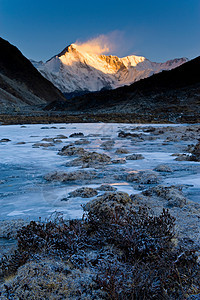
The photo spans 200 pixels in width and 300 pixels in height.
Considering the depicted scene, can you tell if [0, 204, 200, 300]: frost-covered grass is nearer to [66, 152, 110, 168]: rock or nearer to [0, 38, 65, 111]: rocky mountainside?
[66, 152, 110, 168]: rock

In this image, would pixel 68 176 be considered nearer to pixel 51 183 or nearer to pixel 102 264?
pixel 51 183

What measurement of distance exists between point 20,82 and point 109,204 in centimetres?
10230

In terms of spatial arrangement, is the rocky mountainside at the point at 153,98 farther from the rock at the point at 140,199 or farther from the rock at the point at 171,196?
the rock at the point at 140,199

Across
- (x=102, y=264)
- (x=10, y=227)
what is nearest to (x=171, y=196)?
(x=102, y=264)

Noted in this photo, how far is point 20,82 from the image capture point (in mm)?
96312

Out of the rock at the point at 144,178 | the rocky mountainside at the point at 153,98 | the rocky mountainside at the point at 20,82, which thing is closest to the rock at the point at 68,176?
the rock at the point at 144,178

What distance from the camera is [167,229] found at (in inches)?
96.7

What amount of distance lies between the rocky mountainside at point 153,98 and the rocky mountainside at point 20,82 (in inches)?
1146

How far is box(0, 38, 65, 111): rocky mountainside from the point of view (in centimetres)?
8274

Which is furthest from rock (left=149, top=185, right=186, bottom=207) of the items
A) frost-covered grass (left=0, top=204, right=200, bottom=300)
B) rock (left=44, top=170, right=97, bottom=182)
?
rock (left=44, top=170, right=97, bottom=182)

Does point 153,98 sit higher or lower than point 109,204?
higher

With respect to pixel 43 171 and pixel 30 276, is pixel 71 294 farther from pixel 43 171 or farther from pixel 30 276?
pixel 43 171

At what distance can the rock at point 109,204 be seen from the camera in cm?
302

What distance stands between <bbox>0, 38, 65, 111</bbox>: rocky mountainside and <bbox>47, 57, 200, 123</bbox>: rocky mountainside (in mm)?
29096
